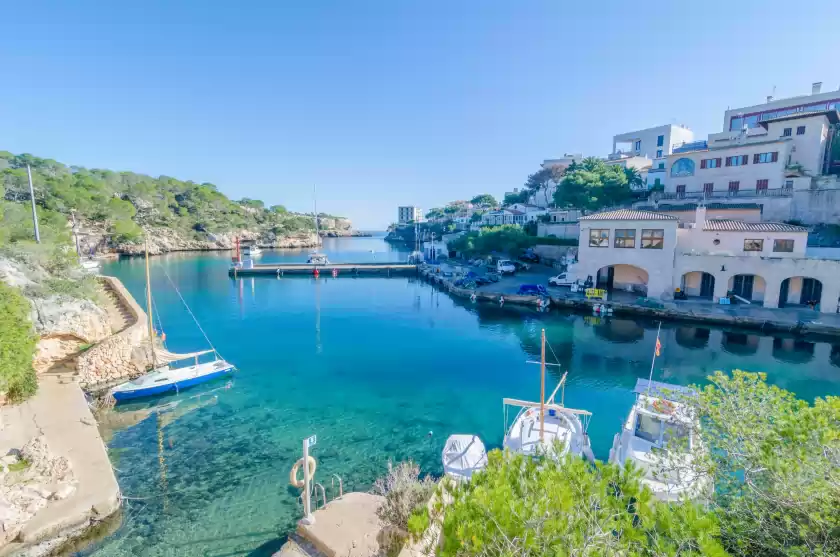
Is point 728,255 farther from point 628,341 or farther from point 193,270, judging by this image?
point 193,270

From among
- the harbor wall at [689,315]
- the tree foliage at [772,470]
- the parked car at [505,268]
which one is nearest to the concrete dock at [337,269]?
the parked car at [505,268]

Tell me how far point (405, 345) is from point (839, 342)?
22509mm

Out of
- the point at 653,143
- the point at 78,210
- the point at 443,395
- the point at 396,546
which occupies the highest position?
the point at 653,143

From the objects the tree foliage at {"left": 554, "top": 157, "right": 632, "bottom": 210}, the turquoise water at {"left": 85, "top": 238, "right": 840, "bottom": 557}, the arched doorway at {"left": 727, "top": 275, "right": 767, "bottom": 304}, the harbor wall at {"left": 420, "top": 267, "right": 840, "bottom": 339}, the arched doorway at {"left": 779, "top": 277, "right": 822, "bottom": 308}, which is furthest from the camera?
the tree foliage at {"left": 554, "top": 157, "right": 632, "bottom": 210}

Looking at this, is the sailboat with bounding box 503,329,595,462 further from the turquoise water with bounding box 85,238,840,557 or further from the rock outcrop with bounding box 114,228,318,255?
the rock outcrop with bounding box 114,228,318,255

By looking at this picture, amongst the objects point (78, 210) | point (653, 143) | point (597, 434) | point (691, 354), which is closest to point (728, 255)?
point (691, 354)

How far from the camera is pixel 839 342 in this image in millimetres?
21156

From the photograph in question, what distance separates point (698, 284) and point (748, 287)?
2773mm

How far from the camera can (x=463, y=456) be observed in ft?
34.1

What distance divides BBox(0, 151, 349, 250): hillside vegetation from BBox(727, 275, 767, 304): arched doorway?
6572 centimetres

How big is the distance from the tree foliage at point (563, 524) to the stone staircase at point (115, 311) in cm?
2065

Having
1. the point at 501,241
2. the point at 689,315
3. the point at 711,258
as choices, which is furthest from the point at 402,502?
the point at 501,241

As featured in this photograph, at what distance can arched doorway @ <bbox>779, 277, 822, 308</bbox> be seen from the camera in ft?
83.8

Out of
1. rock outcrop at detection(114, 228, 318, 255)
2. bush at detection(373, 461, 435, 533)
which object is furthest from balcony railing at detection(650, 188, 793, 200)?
rock outcrop at detection(114, 228, 318, 255)
